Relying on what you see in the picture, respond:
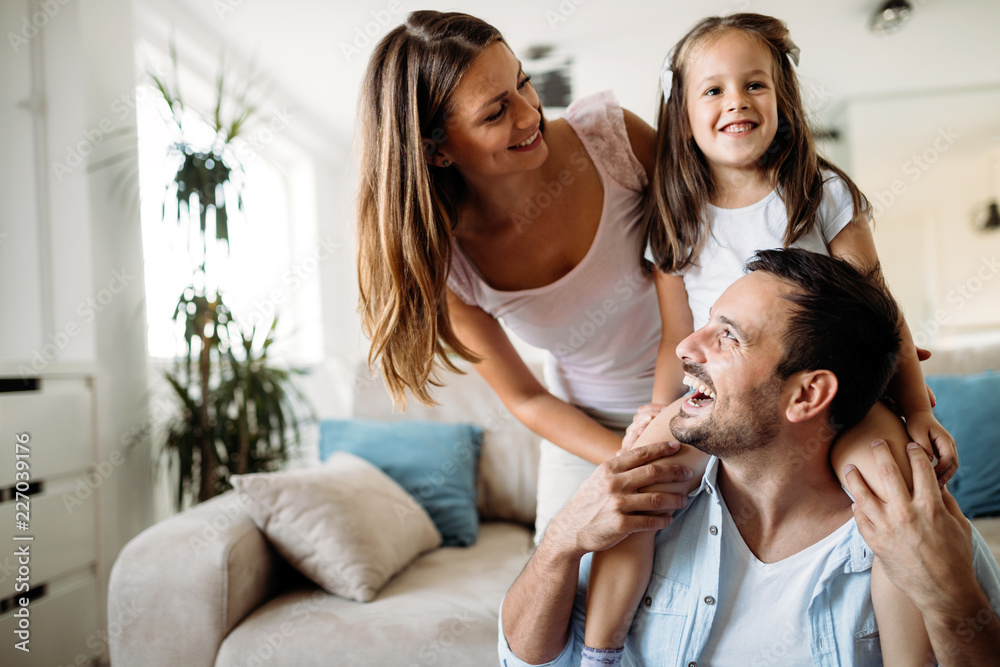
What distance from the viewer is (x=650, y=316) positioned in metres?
1.52

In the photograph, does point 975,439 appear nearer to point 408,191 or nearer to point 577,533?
point 577,533

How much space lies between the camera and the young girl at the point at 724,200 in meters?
1.11

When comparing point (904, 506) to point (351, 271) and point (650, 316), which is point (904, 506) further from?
point (351, 271)

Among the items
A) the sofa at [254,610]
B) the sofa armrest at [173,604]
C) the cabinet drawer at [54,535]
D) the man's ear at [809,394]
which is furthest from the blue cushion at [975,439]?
the cabinet drawer at [54,535]

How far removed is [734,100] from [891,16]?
3.15m

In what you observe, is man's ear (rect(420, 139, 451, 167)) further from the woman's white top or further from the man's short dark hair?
the man's short dark hair

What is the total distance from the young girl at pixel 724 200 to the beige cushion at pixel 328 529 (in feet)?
3.02

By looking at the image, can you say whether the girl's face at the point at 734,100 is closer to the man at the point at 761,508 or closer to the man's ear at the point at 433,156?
the man at the point at 761,508

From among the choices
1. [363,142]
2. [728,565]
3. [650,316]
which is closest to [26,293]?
[363,142]

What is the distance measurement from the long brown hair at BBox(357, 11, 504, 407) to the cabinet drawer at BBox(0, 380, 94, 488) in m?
1.32

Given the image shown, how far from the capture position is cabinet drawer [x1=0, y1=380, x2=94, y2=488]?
1.98 meters
